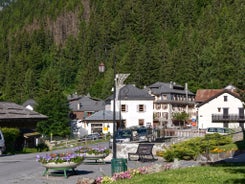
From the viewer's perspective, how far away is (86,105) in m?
97.4

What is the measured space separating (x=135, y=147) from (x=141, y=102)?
5828cm

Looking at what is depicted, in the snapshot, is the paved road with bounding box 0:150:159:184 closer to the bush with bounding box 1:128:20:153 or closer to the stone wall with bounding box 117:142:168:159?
the stone wall with bounding box 117:142:168:159

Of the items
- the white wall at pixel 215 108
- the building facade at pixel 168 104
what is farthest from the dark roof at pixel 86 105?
the white wall at pixel 215 108

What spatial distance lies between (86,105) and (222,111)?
2741cm

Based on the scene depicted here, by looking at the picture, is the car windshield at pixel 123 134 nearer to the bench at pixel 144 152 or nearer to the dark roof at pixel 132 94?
the bench at pixel 144 152

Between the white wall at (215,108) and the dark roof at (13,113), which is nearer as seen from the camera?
the dark roof at (13,113)

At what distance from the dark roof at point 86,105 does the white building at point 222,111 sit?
66.9 ft

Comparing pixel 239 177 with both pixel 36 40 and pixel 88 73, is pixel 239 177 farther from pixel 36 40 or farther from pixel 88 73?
pixel 36 40

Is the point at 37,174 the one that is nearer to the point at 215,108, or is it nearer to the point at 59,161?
the point at 59,161

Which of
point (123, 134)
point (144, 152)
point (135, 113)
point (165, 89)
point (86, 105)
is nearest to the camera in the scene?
point (144, 152)

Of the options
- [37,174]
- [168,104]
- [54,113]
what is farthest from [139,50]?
[37,174]

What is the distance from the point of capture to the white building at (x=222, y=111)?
8025cm

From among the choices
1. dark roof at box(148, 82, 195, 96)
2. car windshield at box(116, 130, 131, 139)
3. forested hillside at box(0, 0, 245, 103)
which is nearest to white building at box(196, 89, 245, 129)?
dark roof at box(148, 82, 195, 96)

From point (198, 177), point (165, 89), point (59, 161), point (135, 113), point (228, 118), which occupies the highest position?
point (165, 89)
